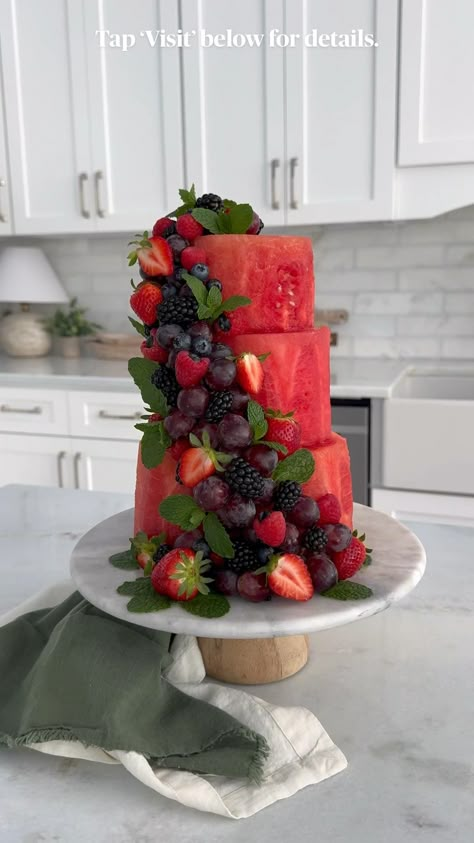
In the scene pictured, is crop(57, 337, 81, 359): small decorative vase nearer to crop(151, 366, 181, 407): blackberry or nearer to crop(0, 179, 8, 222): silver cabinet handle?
crop(0, 179, 8, 222): silver cabinet handle

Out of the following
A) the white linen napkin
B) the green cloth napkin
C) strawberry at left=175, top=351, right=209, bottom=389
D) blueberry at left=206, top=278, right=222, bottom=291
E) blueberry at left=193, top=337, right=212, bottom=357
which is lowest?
the white linen napkin

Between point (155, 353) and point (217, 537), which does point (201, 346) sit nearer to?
point (155, 353)

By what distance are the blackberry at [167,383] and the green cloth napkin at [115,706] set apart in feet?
0.84

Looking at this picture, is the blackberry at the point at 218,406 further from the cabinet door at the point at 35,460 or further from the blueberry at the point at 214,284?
the cabinet door at the point at 35,460

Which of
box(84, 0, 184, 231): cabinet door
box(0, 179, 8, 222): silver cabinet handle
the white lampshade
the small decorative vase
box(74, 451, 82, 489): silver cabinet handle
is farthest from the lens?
the small decorative vase

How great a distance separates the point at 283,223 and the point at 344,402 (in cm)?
69

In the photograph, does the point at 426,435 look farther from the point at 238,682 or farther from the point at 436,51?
the point at 238,682

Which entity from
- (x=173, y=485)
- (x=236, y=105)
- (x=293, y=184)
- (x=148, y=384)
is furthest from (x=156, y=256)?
(x=236, y=105)

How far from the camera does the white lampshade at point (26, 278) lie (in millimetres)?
3121

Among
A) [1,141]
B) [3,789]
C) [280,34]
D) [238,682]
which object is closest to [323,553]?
[238,682]

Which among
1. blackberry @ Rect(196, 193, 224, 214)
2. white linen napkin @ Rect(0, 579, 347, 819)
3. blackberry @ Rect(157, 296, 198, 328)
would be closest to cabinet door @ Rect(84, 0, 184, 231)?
blackberry @ Rect(196, 193, 224, 214)

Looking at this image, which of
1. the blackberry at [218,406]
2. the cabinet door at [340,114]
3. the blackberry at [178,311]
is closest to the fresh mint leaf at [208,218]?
the blackberry at [178,311]

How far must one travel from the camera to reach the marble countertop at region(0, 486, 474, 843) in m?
0.59

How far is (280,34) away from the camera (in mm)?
2438
